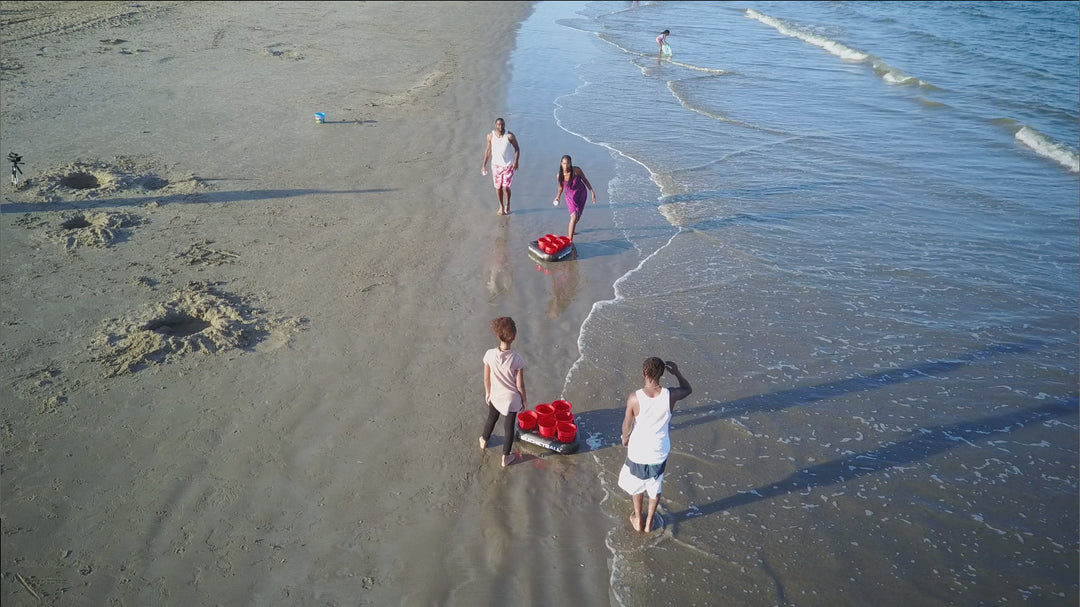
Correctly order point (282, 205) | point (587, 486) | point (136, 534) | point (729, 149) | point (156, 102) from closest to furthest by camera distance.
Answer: point (136, 534)
point (587, 486)
point (282, 205)
point (156, 102)
point (729, 149)

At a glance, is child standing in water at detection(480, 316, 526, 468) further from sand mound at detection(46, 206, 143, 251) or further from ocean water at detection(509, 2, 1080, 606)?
sand mound at detection(46, 206, 143, 251)

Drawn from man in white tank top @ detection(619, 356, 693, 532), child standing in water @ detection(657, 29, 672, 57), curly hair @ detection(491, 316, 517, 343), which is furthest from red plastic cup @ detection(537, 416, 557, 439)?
child standing in water @ detection(657, 29, 672, 57)

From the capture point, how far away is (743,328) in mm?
8773

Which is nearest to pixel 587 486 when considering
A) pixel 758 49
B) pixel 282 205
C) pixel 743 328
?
pixel 743 328

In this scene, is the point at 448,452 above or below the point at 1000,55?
below

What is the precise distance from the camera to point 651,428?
514cm

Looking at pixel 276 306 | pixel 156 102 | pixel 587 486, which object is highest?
pixel 156 102

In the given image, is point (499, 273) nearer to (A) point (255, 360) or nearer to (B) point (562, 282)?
(B) point (562, 282)

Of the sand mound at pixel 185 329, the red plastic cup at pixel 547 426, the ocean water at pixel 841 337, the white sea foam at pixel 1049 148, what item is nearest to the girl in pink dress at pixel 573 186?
the ocean water at pixel 841 337

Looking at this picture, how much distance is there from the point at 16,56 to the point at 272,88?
6646 mm

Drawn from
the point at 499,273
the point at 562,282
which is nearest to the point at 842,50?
the point at 562,282

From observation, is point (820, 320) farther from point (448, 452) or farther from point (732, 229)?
point (448, 452)

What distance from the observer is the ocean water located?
5.72 metres

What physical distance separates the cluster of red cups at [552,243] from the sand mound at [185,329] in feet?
12.2
